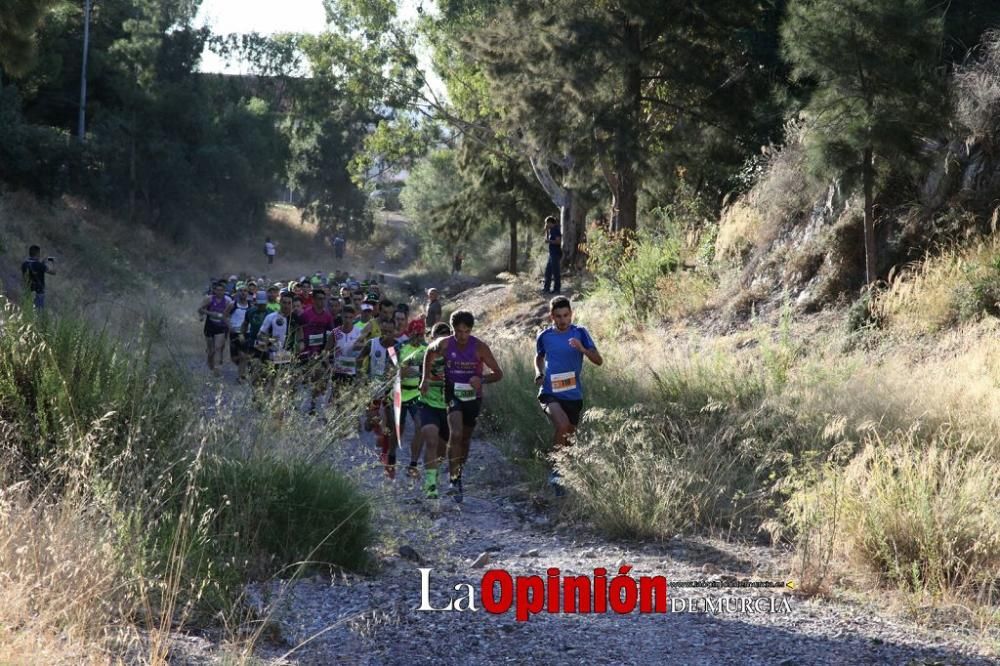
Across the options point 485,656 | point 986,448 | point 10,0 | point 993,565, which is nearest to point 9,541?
point 485,656

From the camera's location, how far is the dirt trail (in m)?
5.84

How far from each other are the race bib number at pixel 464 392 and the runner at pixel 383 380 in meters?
0.75

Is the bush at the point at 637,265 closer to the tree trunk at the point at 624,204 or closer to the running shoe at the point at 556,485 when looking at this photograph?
the tree trunk at the point at 624,204

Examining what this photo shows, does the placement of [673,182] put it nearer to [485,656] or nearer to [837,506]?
[837,506]

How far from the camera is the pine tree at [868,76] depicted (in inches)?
540

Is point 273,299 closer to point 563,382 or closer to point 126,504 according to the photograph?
point 563,382

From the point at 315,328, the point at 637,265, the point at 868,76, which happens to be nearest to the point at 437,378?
the point at 315,328

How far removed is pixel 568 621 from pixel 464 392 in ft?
13.1

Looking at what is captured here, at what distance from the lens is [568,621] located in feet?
21.1

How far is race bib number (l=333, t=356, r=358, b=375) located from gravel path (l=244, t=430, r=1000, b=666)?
4.73 meters

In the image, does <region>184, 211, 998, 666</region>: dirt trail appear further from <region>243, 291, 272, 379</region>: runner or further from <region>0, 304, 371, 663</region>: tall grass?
<region>243, 291, 272, 379</region>: runner

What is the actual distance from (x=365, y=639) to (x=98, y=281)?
34515 mm

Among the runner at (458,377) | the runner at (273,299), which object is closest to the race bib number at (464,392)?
the runner at (458,377)

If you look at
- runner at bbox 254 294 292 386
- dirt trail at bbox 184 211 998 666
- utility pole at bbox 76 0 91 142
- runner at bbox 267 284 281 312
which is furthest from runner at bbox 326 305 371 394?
utility pole at bbox 76 0 91 142
